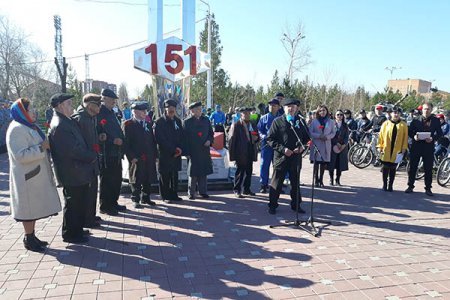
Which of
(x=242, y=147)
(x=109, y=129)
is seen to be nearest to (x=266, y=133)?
(x=242, y=147)

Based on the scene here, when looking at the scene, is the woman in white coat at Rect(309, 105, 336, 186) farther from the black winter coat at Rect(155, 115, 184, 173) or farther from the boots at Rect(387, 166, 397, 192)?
the black winter coat at Rect(155, 115, 184, 173)

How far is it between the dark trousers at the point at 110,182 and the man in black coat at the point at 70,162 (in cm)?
104

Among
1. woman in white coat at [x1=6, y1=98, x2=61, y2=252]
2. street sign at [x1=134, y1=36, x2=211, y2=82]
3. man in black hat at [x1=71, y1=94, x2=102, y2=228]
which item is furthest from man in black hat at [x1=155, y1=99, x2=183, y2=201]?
woman in white coat at [x1=6, y1=98, x2=61, y2=252]

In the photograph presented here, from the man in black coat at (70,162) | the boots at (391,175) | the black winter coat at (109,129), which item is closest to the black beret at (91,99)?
the man in black coat at (70,162)

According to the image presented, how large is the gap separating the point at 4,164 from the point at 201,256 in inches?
379

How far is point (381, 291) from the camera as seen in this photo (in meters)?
3.16

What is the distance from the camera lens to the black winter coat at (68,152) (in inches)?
157

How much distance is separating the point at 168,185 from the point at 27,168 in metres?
2.79

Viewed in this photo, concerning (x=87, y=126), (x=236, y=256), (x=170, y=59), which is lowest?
(x=236, y=256)

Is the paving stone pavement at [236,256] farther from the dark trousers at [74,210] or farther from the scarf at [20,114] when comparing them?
the scarf at [20,114]

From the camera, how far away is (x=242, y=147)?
6.62 meters

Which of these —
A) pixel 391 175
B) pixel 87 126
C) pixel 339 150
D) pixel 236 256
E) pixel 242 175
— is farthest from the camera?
pixel 339 150

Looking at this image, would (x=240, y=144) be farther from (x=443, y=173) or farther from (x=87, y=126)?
(x=443, y=173)

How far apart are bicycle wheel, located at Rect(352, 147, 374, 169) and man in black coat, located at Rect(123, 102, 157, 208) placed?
23.2ft
